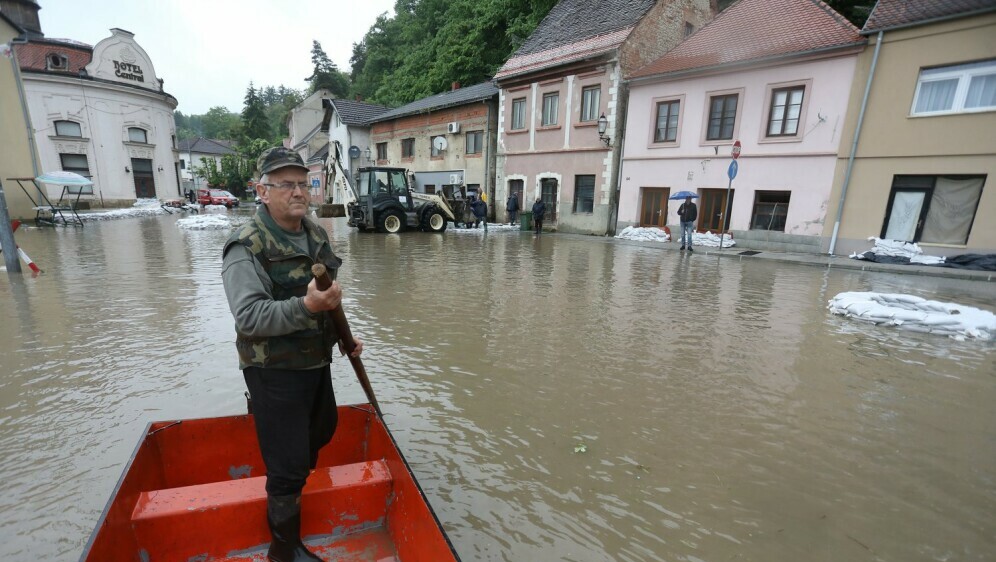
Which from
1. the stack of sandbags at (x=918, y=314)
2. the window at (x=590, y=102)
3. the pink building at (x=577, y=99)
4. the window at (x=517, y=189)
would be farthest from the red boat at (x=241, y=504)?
the window at (x=517, y=189)

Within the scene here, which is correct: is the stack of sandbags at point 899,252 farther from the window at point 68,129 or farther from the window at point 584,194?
the window at point 68,129

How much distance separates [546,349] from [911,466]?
2941 millimetres

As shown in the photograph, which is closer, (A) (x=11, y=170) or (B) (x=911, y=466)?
(B) (x=911, y=466)

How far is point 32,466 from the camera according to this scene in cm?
267

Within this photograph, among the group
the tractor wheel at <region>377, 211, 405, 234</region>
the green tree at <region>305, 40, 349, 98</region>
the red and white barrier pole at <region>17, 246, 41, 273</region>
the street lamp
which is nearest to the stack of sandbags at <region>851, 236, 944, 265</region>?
the street lamp

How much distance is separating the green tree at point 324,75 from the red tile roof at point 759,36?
4902cm

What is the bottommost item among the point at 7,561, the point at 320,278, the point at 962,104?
the point at 7,561

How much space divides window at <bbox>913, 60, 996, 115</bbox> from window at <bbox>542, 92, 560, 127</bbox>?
1162cm

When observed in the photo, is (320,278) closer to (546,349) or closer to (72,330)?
(546,349)

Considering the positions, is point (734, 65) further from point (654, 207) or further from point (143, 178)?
point (143, 178)

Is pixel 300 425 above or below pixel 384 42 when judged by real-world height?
below

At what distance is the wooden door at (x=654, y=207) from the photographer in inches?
649

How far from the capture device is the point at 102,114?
26.4 m

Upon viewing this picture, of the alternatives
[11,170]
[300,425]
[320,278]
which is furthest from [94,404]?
[11,170]
